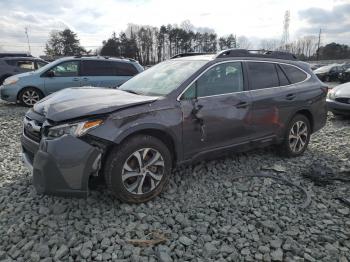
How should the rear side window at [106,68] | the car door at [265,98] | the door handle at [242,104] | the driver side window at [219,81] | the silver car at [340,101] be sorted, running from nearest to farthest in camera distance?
the driver side window at [219,81], the door handle at [242,104], the car door at [265,98], the silver car at [340,101], the rear side window at [106,68]

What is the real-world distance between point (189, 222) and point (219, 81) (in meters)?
1.87

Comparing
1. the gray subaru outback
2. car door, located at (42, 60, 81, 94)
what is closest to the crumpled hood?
the gray subaru outback

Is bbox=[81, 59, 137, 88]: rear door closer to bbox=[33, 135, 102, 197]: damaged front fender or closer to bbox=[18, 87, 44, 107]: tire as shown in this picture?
bbox=[18, 87, 44, 107]: tire

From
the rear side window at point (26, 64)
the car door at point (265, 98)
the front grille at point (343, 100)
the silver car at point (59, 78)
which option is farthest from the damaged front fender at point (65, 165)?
the rear side window at point (26, 64)

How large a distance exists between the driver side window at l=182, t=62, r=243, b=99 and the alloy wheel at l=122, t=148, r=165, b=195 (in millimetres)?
820

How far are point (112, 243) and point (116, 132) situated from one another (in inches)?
42.0

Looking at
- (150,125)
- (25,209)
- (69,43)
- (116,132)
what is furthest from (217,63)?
(69,43)

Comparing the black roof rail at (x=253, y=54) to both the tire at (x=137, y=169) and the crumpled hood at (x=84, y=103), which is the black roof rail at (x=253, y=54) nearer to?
the crumpled hood at (x=84, y=103)

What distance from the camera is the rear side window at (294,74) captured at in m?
5.16

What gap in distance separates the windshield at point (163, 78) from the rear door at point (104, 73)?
17.9 ft

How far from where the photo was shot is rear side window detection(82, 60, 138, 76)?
10148mm

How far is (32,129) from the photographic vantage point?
143 inches

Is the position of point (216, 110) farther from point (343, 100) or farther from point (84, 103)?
point (343, 100)

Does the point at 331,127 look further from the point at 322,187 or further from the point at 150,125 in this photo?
the point at 150,125
